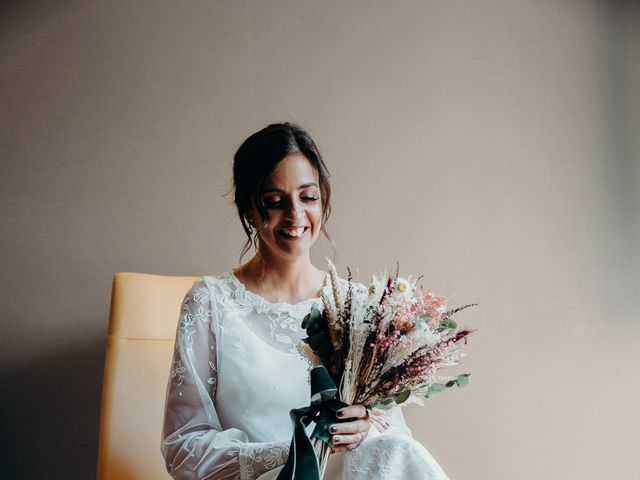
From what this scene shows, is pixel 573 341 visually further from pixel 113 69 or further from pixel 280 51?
pixel 113 69

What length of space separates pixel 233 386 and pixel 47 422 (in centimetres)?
91

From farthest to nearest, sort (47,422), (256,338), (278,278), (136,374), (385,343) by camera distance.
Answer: (47,422)
(136,374)
(278,278)
(256,338)
(385,343)

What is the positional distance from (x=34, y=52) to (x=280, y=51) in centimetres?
82

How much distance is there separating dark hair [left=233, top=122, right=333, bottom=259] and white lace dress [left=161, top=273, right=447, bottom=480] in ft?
0.65

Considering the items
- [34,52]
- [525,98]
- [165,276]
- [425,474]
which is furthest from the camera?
[525,98]

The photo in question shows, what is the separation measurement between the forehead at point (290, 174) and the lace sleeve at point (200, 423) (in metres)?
0.33

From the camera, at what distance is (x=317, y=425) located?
4.74ft

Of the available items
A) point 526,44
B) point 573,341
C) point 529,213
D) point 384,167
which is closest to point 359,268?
point 384,167

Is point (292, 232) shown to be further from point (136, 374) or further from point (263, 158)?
point (136, 374)

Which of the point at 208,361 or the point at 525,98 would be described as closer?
the point at 208,361

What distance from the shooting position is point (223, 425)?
177 centimetres

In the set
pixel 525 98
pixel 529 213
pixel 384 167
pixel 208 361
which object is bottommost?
pixel 208 361

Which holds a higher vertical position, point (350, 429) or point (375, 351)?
point (375, 351)

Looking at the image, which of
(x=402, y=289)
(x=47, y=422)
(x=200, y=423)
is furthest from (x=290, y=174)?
(x=47, y=422)
